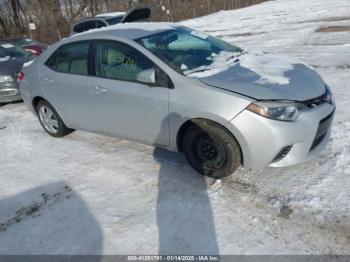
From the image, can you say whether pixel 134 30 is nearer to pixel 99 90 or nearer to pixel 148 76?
pixel 99 90

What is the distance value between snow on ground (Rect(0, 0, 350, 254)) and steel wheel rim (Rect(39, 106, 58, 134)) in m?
0.41

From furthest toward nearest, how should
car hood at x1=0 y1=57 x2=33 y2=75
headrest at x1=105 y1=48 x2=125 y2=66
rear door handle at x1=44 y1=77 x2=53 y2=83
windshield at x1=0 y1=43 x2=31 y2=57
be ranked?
windshield at x1=0 y1=43 x2=31 y2=57, car hood at x1=0 y1=57 x2=33 y2=75, rear door handle at x1=44 y1=77 x2=53 y2=83, headrest at x1=105 y1=48 x2=125 y2=66

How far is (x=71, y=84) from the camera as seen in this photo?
4.91 meters

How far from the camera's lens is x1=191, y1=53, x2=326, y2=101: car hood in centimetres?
356

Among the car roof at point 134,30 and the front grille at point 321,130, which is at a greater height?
the car roof at point 134,30

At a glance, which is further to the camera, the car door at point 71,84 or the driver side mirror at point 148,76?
the car door at point 71,84

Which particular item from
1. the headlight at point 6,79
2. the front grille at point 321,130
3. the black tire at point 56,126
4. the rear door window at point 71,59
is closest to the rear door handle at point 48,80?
the rear door window at point 71,59

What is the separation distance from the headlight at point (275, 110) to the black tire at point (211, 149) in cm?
38

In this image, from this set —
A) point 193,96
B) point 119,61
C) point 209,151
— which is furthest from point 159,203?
point 119,61

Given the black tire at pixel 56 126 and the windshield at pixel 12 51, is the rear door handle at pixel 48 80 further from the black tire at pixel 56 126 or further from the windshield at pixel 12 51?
the windshield at pixel 12 51

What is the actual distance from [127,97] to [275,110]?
168cm

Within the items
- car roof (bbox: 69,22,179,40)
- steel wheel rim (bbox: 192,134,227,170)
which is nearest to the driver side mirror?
car roof (bbox: 69,22,179,40)

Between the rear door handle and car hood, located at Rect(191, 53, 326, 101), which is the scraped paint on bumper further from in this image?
the rear door handle

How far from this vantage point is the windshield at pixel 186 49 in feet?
13.4
